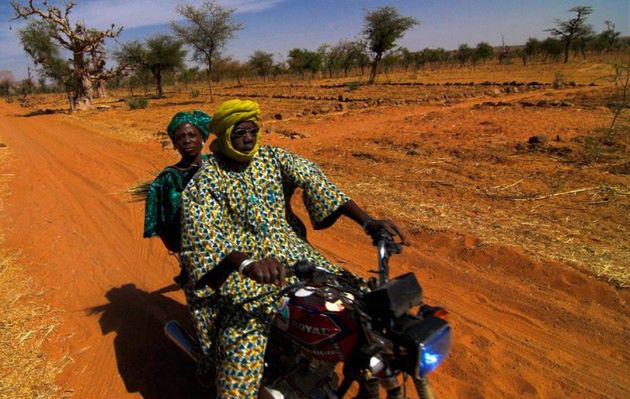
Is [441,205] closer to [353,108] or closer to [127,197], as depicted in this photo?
[127,197]

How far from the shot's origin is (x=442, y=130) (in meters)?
11.6

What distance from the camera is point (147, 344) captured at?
3.49 meters

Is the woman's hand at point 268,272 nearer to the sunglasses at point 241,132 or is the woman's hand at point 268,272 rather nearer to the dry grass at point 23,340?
the sunglasses at point 241,132

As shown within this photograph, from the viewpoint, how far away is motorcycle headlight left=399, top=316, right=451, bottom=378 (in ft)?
5.09

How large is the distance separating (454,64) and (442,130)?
4667cm

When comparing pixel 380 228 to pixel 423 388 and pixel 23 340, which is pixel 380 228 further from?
pixel 23 340

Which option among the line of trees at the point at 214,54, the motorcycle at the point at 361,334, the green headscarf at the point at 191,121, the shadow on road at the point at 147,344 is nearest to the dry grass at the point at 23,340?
the shadow on road at the point at 147,344

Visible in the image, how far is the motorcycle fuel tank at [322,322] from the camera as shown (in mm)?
1830

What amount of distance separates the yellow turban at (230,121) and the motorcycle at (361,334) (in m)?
0.94

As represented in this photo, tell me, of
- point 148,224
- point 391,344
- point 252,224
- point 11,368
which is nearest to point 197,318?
point 252,224

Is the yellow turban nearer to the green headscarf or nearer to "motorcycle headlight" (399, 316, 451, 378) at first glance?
the green headscarf

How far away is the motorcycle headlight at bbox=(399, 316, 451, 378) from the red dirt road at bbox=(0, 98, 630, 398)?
148 centimetres

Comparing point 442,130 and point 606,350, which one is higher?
point 442,130

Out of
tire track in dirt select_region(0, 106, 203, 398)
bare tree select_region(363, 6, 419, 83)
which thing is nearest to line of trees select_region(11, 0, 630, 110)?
bare tree select_region(363, 6, 419, 83)
